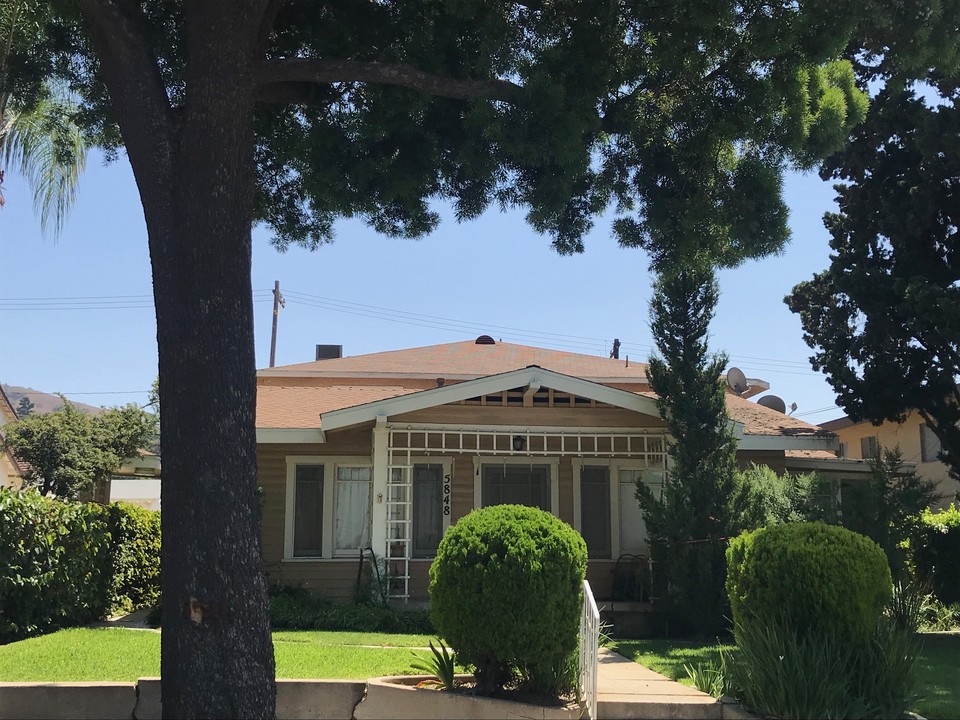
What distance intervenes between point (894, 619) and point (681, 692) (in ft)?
11.8

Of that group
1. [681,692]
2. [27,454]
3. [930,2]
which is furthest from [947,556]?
[27,454]

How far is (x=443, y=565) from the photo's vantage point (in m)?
6.93

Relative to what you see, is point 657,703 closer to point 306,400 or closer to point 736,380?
point 306,400

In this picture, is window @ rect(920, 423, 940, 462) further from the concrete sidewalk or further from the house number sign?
the concrete sidewalk

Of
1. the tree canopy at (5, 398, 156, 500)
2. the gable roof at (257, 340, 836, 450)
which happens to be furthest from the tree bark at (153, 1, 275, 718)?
the tree canopy at (5, 398, 156, 500)

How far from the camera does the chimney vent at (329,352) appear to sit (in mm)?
20469

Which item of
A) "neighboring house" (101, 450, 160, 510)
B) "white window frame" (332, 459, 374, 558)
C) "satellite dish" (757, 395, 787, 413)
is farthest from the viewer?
"satellite dish" (757, 395, 787, 413)

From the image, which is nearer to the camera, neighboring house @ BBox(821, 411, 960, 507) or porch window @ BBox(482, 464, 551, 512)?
porch window @ BBox(482, 464, 551, 512)

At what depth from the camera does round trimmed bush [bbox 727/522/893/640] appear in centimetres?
680

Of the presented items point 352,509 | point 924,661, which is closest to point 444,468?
point 352,509

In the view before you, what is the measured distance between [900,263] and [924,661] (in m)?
6.14

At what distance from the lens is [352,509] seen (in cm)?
1516

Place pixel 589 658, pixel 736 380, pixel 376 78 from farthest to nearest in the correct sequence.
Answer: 1. pixel 736 380
2. pixel 376 78
3. pixel 589 658

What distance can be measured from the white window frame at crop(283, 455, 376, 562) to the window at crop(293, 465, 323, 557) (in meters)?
0.07
